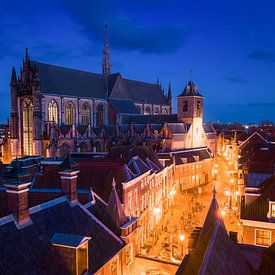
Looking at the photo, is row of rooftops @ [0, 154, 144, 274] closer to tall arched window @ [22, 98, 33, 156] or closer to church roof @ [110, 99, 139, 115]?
tall arched window @ [22, 98, 33, 156]

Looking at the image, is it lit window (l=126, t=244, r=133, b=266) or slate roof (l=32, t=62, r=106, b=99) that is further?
slate roof (l=32, t=62, r=106, b=99)

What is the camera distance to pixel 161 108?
94.0m

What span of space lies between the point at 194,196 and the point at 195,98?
84.7 ft

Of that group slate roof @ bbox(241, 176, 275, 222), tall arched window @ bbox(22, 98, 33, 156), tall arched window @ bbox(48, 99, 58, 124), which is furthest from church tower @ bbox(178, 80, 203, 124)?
slate roof @ bbox(241, 176, 275, 222)

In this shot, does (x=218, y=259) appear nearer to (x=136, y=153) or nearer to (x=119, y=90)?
(x=136, y=153)

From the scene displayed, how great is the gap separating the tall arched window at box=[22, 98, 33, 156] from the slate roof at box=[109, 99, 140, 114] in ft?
69.7

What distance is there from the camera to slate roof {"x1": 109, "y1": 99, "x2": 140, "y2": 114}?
76.0 metres

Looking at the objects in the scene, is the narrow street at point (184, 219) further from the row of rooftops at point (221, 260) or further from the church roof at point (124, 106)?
the church roof at point (124, 106)

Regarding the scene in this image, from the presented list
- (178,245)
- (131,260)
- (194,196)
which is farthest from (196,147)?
(131,260)

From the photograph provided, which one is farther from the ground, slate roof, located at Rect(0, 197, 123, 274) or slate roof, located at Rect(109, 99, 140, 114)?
slate roof, located at Rect(109, 99, 140, 114)

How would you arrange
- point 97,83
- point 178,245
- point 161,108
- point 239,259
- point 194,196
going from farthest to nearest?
point 161,108
point 97,83
point 194,196
point 178,245
point 239,259

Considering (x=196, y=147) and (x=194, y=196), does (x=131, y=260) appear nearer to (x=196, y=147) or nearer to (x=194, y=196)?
(x=194, y=196)

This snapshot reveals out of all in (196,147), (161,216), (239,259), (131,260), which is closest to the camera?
(239,259)

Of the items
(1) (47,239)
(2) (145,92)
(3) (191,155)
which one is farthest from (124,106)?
(1) (47,239)
